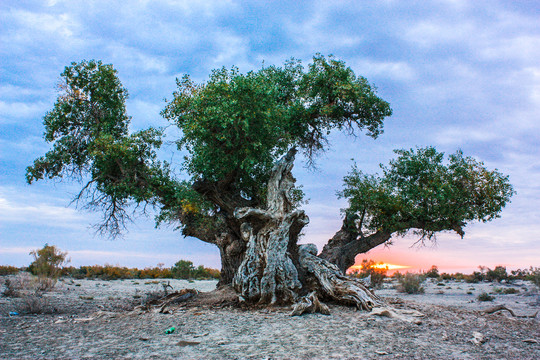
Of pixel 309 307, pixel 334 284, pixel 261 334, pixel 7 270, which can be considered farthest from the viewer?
pixel 7 270

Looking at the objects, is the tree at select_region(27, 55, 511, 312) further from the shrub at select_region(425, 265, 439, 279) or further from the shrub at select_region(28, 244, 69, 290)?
the shrub at select_region(425, 265, 439, 279)

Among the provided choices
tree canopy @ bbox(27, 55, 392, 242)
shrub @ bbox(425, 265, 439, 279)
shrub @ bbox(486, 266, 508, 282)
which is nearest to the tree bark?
tree canopy @ bbox(27, 55, 392, 242)

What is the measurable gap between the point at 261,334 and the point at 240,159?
303 inches

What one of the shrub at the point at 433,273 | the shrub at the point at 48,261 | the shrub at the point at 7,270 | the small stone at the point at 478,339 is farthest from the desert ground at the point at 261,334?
the shrub at the point at 433,273

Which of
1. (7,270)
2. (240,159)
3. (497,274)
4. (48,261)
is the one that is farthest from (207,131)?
(497,274)

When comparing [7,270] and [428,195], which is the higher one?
Result: [428,195]

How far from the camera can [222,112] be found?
44.8 feet

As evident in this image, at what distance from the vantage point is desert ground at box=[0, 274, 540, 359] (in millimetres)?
7645

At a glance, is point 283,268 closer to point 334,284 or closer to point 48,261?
point 334,284

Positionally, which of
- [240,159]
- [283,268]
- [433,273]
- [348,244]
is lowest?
[433,273]

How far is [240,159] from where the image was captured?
1520cm

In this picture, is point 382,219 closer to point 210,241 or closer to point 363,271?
point 210,241

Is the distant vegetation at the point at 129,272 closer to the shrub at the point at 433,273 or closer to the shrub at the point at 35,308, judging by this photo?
the shrub at the point at 35,308

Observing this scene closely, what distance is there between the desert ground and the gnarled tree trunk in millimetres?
661
